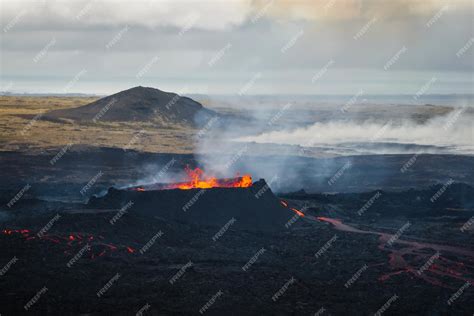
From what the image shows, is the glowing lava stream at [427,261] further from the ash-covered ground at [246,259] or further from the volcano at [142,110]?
the volcano at [142,110]

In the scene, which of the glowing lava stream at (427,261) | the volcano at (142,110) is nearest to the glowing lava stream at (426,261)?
the glowing lava stream at (427,261)

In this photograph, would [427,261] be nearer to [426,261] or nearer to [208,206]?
[426,261]

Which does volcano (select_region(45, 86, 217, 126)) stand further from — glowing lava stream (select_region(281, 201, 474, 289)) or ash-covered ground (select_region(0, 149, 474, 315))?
glowing lava stream (select_region(281, 201, 474, 289))

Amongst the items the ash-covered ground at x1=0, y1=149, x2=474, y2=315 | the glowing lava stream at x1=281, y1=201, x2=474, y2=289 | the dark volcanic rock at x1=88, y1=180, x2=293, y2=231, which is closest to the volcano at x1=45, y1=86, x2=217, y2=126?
the ash-covered ground at x1=0, y1=149, x2=474, y2=315

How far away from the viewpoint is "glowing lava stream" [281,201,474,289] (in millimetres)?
37531

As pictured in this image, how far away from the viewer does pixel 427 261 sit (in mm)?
40750

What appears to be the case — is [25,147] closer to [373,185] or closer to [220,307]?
[373,185]

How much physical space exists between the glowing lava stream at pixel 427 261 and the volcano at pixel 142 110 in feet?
359

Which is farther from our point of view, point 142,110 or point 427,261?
point 142,110

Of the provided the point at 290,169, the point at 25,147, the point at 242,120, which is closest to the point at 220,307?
the point at 290,169

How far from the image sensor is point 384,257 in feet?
138

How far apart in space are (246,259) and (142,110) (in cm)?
11962

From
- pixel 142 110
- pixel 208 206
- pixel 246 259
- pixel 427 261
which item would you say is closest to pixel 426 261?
pixel 427 261

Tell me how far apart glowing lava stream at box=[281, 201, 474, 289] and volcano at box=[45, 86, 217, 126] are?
109m
